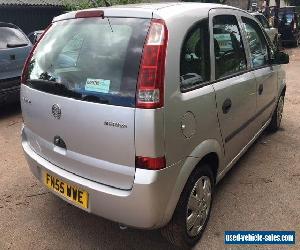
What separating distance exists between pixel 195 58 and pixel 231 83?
623mm

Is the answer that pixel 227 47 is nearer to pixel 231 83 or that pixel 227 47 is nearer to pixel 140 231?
pixel 231 83

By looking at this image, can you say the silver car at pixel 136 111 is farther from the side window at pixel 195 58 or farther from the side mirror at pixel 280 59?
the side mirror at pixel 280 59

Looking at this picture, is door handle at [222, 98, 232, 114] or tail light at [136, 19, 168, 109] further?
door handle at [222, 98, 232, 114]

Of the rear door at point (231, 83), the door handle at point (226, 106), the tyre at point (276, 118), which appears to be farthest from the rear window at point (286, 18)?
the door handle at point (226, 106)

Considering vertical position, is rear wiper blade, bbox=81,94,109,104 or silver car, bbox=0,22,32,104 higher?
rear wiper blade, bbox=81,94,109,104

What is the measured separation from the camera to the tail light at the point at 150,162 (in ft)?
7.20

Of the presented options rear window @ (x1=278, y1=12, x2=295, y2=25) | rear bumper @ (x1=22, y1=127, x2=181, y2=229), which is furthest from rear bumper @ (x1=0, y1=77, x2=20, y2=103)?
rear window @ (x1=278, y1=12, x2=295, y2=25)

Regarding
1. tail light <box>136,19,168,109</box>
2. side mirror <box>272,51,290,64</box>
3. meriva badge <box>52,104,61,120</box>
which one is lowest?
meriva badge <box>52,104,61,120</box>

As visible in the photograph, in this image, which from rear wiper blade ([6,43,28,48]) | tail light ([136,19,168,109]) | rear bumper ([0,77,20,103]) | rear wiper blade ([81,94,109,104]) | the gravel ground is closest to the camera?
tail light ([136,19,168,109])

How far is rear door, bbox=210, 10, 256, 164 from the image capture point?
2.89 metres

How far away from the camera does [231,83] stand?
3066mm

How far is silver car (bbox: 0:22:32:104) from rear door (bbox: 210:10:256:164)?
4.08 m

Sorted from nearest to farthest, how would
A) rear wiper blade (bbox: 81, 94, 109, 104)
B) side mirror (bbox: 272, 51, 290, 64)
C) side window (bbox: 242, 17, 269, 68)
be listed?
1. rear wiper blade (bbox: 81, 94, 109, 104)
2. side window (bbox: 242, 17, 269, 68)
3. side mirror (bbox: 272, 51, 290, 64)

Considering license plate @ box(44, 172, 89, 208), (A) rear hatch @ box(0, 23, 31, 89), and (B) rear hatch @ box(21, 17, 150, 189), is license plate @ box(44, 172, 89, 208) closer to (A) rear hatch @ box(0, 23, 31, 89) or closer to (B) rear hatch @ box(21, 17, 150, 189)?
(B) rear hatch @ box(21, 17, 150, 189)
